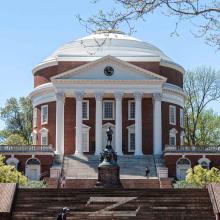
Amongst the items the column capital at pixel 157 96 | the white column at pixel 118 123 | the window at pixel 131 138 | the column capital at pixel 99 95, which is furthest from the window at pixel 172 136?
the column capital at pixel 99 95

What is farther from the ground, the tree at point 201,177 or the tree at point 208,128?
the tree at point 208,128

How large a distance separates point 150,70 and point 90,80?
7.36 m

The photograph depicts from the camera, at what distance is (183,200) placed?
4269cm

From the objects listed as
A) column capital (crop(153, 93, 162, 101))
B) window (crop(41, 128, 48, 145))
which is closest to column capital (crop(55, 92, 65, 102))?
window (crop(41, 128, 48, 145))

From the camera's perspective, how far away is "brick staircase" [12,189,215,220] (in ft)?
133

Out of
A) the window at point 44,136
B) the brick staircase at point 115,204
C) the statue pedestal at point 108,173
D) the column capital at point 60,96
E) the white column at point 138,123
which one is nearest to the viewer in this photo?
the brick staircase at point 115,204

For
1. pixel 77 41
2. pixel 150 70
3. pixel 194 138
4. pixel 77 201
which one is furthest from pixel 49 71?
pixel 77 201

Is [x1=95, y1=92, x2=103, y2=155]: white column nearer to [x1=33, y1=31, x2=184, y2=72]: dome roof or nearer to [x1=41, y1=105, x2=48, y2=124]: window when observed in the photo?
[x1=33, y1=31, x2=184, y2=72]: dome roof

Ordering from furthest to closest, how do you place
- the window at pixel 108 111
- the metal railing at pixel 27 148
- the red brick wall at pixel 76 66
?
the red brick wall at pixel 76 66
the window at pixel 108 111
the metal railing at pixel 27 148

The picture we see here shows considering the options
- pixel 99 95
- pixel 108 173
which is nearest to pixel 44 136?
pixel 99 95

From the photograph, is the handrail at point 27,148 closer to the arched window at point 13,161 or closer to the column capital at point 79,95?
the arched window at point 13,161

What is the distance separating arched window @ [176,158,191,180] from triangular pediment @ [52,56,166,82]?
339 inches

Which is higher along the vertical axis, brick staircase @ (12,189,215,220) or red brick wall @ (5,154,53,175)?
red brick wall @ (5,154,53,175)

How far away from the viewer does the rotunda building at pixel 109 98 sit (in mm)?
80500
